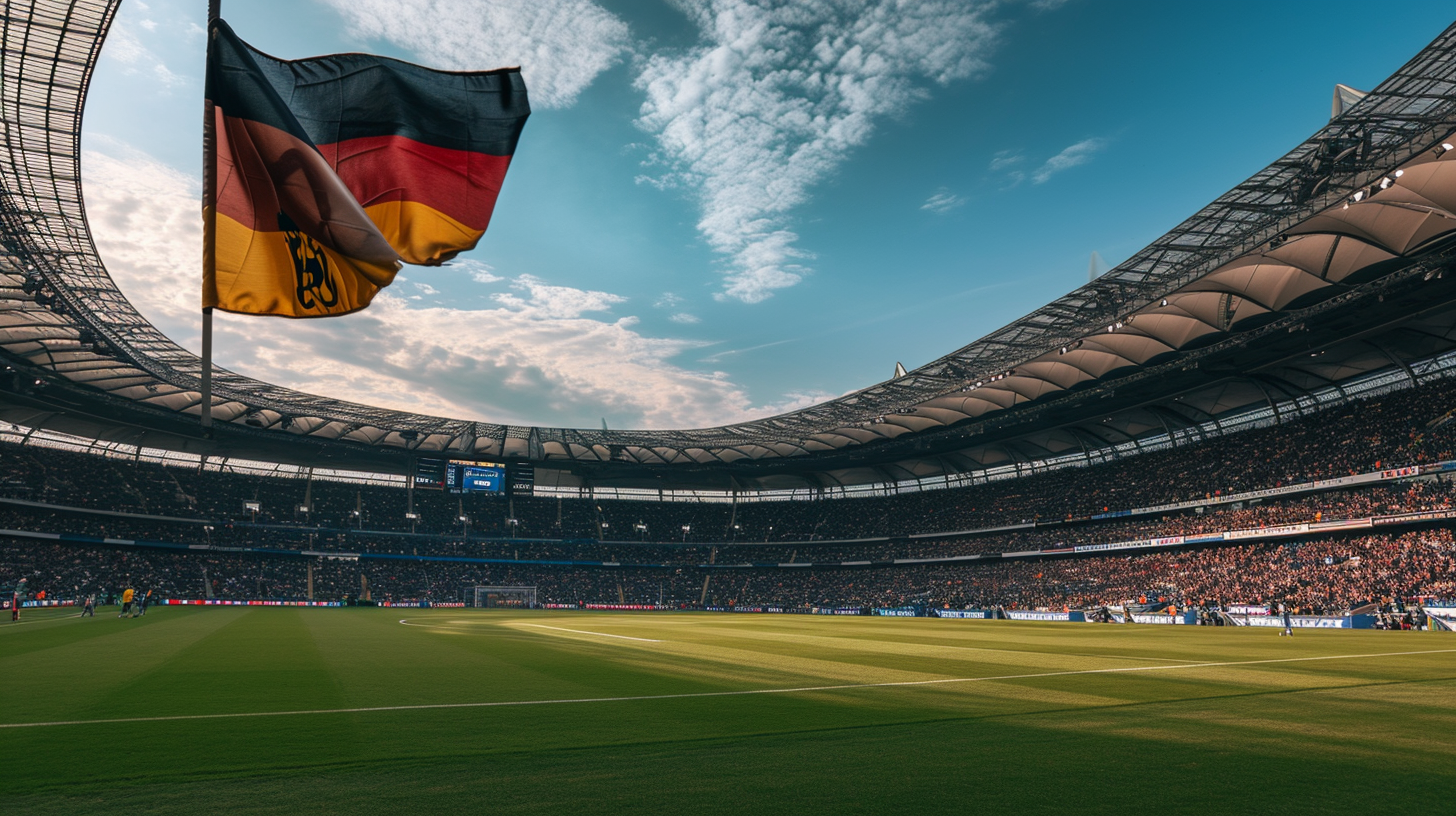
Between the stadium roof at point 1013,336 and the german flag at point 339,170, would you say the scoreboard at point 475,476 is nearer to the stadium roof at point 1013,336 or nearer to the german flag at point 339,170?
the stadium roof at point 1013,336

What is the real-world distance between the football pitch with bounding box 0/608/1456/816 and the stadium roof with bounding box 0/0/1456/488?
389cm

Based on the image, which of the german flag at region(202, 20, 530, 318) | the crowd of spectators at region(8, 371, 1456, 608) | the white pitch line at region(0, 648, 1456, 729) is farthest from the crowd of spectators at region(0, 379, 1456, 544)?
the german flag at region(202, 20, 530, 318)

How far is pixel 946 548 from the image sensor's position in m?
74.5

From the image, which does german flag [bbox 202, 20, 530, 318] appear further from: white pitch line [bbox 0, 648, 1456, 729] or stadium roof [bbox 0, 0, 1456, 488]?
white pitch line [bbox 0, 648, 1456, 729]

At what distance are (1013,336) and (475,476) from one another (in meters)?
50.7

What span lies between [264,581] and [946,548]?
66.3m

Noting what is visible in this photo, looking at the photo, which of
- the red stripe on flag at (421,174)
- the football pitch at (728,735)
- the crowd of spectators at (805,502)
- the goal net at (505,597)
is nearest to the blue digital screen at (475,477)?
the goal net at (505,597)

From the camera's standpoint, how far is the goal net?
79.9 meters

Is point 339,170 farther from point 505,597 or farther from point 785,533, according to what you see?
point 785,533

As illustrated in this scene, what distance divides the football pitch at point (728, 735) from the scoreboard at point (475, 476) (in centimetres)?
5228

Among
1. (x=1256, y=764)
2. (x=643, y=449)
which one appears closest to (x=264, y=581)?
(x=643, y=449)

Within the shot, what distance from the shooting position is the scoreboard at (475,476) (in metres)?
70.4

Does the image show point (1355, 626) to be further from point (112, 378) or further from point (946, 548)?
point (112, 378)

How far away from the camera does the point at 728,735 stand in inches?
355
